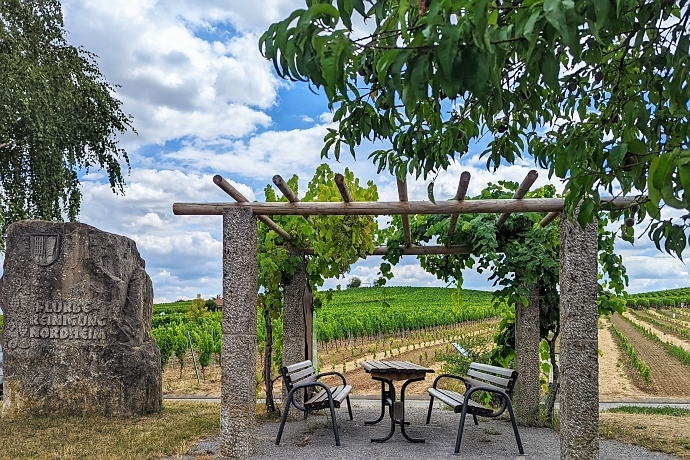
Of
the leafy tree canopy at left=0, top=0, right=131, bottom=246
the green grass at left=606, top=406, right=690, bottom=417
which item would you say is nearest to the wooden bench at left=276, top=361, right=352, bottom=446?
the green grass at left=606, top=406, right=690, bottom=417

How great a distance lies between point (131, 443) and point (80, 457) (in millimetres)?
568

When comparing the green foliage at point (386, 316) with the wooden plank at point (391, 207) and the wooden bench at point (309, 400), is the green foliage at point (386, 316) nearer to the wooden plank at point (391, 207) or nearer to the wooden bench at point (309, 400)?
the wooden bench at point (309, 400)

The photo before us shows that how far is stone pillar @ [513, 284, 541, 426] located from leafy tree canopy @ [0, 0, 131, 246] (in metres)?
9.40

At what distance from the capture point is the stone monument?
25.0 feet

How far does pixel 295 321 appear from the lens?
761cm

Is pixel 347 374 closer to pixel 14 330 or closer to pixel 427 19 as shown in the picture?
pixel 14 330

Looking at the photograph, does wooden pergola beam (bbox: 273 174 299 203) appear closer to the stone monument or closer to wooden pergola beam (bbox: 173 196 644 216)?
wooden pergola beam (bbox: 173 196 644 216)

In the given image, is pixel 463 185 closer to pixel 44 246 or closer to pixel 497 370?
pixel 497 370

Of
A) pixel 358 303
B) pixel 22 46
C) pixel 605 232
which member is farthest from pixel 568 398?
pixel 358 303

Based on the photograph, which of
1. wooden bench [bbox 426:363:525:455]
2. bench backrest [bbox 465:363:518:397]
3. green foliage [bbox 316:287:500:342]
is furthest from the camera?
green foliage [bbox 316:287:500:342]

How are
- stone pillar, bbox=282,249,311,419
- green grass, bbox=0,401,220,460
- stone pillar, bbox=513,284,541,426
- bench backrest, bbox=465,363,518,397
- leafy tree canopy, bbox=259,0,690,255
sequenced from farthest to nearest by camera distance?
stone pillar, bbox=282,249,311,419
stone pillar, bbox=513,284,541,426
bench backrest, bbox=465,363,518,397
green grass, bbox=0,401,220,460
leafy tree canopy, bbox=259,0,690,255

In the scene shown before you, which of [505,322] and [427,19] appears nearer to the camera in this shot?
[427,19]

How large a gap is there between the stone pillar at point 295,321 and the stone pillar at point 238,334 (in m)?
2.09

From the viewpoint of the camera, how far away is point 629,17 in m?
2.45
